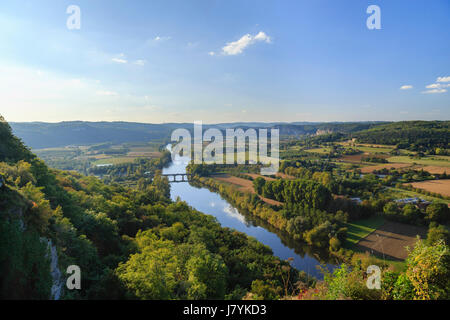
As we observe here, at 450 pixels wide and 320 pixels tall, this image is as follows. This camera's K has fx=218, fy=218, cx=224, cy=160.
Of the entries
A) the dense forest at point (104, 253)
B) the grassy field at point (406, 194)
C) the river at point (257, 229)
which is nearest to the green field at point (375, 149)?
the grassy field at point (406, 194)

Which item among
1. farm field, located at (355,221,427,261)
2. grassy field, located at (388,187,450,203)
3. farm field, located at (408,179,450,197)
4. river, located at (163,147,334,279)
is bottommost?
river, located at (163,147,334,279)

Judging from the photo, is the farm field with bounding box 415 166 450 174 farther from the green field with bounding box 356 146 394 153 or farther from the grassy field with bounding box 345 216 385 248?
the grassy field with bounding box 345 216 385 248

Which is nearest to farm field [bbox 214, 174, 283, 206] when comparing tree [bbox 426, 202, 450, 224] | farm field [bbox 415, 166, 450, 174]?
tree [bbox 426, 202, 450, 224]

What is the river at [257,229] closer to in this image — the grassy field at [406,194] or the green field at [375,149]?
the grassy field at [406,194]

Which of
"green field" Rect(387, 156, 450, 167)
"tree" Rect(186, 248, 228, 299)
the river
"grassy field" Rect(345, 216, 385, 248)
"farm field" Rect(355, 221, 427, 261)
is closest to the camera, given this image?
"tree" Rect(186, 248, 228, 299)

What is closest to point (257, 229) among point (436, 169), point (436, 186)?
point (436, 186)

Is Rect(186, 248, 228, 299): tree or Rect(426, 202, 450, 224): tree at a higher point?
Rect(186, 248, 228, 299): tree

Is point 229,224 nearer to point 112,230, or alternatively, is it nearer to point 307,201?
point 307,201
